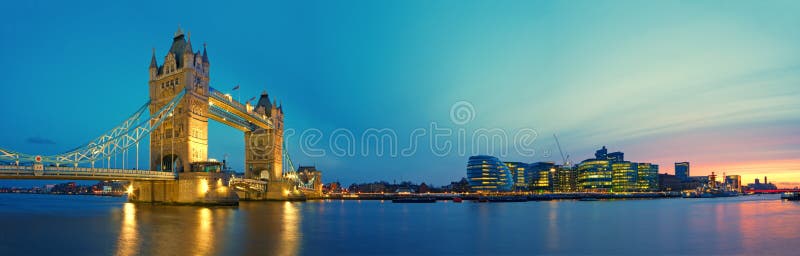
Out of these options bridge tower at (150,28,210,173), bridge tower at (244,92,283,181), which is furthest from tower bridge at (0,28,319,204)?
bridge tower at (244,92,283,181)

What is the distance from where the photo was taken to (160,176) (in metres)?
69.4

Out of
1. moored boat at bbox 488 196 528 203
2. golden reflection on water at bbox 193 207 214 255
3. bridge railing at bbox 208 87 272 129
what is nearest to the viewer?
golden reflection on water at bbox 193 207 214 255

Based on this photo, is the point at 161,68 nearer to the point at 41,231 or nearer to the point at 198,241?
the point at 41,231

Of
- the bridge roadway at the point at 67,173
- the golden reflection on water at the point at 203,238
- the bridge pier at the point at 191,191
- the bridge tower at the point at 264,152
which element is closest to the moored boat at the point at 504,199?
the bridge tower at the point at 264,152

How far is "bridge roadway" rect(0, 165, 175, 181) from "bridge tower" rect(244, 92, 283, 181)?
5064 centimetres

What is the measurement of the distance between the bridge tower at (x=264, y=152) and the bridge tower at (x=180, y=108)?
118ft

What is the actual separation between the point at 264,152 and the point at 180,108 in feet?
142

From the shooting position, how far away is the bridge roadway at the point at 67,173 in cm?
5300

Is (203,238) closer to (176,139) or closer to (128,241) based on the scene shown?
(128,241)

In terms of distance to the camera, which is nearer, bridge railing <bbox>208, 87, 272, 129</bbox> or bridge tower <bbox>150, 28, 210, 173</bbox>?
bridge tower <bbox>150, 28, 210, 173</bbox>

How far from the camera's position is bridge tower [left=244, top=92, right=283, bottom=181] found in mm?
118688

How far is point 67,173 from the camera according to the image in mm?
57500

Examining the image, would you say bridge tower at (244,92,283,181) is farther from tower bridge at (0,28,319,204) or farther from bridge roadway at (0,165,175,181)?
bridge roadway at (0,165,175,181)

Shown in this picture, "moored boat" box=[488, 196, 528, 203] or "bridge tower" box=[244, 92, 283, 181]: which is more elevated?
"bridge tower" box=[244, 92, 283, 181]
